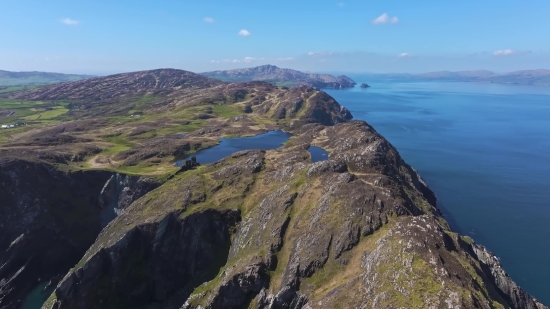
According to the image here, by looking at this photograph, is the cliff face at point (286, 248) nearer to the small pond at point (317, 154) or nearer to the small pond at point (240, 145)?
the small pond at point (317, 154)

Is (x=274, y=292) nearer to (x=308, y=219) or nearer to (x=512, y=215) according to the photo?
(x=308, y=219)

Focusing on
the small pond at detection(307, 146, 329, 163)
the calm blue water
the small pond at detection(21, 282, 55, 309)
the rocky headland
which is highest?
the small pond at detection(307, 146, 329, 163)

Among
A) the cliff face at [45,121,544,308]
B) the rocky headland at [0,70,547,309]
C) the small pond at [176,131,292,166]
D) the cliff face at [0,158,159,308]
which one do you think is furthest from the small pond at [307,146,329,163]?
the cliff face at [0,158,159,308]

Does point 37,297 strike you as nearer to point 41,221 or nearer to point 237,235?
point 41,221

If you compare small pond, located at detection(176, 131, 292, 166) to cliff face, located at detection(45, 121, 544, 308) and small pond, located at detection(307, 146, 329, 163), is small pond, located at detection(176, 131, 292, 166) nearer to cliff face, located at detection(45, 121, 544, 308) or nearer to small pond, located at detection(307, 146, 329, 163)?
cliff face, located at detection(45, 121, 544, 308)

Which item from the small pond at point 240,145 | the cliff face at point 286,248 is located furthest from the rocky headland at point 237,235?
the small pond at point 240,145

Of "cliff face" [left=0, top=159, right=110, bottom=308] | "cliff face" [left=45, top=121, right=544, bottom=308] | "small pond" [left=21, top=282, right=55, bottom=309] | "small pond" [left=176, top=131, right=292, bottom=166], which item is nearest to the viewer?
"cliff face" [left=45, top=121, right=544, bottom=308]
